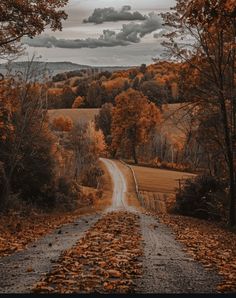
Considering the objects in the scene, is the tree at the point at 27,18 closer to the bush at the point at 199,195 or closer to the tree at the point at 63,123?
the bush at the point at 199,195

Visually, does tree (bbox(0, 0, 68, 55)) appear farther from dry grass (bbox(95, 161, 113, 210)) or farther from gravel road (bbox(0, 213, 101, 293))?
dry grass (bbox(95, 161, 113, 210))

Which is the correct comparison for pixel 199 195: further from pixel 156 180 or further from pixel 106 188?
pixel 156 180

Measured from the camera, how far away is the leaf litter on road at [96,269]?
27.2 ft

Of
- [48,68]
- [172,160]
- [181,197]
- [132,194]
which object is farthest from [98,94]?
[48,68]

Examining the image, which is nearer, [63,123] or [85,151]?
[85,151]

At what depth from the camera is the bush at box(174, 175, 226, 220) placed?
3341 cm

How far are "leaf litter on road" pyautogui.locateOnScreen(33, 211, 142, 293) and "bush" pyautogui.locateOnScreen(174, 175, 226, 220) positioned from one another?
19215 millimetres

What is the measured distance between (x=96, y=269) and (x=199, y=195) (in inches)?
1049

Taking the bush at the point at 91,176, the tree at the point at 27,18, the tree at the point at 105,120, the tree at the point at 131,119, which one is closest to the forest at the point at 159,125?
the tree at the point at 27,18

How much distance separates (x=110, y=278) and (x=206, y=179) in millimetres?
26764

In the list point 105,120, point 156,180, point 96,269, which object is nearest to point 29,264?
point 96,269

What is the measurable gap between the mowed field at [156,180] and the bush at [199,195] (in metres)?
31.2

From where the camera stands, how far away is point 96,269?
989 cm

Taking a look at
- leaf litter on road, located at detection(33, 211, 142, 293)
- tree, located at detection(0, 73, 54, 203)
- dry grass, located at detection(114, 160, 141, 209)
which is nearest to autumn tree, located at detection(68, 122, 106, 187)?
dry grass, located at detection(114, 160, 141, 209)
